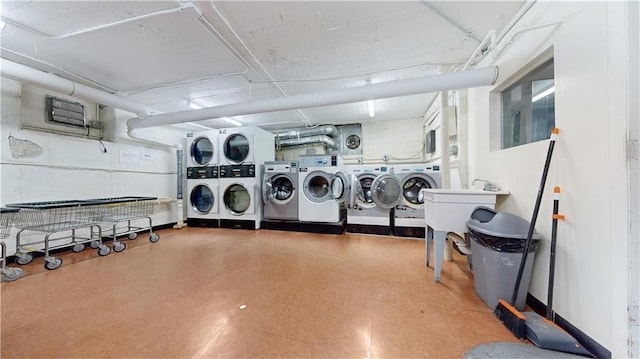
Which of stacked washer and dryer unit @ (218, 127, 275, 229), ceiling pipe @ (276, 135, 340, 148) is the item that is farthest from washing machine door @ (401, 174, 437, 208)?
stacked washer and dryer unit @ (218, 127, 275, 229)

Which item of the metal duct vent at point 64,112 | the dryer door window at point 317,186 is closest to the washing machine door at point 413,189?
the dryer door window at point 317,186

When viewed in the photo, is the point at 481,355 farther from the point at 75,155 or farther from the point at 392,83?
the point at 75,155

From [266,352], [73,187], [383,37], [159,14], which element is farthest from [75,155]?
[383,37]

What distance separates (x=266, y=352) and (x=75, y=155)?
168 inches

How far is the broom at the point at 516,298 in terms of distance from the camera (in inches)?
51.8

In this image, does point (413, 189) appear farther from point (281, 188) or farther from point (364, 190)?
point (281, 188)

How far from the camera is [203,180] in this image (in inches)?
189

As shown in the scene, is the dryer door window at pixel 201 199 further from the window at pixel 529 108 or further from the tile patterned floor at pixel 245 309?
the window at pixel 529 108

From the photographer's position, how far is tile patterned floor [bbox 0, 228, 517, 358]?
4.15ft

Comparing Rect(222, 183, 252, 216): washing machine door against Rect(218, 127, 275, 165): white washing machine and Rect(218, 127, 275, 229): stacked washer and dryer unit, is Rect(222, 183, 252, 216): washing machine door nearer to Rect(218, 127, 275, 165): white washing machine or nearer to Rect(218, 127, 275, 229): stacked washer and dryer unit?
Rect(218, 127, 275, 229): stacked washer and dryer unit

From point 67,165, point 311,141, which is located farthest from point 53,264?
point 311,141

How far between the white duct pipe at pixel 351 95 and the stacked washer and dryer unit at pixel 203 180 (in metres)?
1.08

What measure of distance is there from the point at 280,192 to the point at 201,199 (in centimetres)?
192

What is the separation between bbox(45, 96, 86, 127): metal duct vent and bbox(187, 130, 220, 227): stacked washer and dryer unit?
1.71 m
